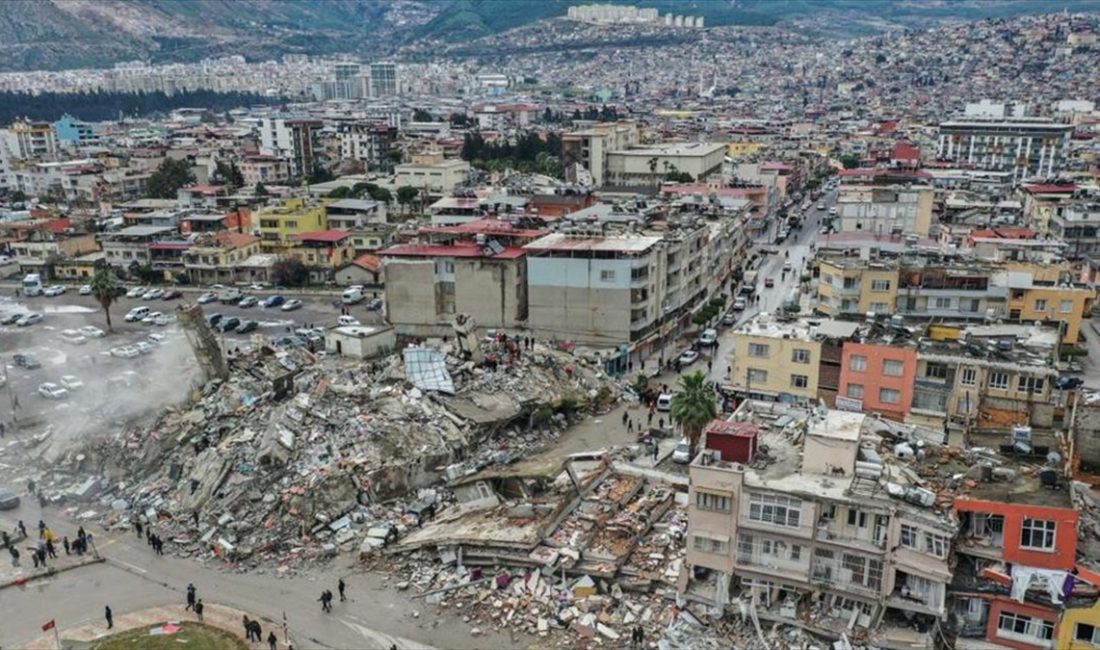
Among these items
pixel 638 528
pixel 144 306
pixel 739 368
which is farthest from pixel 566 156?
pixel 638 528

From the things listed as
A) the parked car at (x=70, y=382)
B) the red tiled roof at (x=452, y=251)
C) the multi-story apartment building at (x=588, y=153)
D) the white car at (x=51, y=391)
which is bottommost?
the parked car at (x=70, y=382)

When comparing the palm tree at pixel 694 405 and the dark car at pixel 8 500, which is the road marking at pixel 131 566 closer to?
the dark car at pixel 8 500

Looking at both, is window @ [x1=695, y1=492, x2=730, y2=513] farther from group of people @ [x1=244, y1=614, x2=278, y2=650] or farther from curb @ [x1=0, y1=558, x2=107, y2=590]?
curb @ [x1=0, y1=558, x2=107, y2=590]

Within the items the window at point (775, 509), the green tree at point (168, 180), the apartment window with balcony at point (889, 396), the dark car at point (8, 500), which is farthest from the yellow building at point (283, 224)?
the window at point (775, 509)

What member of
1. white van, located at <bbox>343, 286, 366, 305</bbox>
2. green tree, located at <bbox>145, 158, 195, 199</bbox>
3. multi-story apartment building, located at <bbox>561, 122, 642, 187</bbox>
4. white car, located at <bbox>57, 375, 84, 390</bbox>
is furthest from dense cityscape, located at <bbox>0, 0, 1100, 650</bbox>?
multi-story apartment building, located at <bbox>561, 122, 642, 187</bbox>

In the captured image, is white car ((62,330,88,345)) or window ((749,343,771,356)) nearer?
window ((749,343,771,356))

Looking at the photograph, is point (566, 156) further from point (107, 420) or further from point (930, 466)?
point (930, 466)
